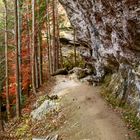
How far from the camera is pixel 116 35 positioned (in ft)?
51.6

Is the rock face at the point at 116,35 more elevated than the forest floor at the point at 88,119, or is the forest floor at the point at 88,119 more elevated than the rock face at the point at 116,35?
the rock face at the point at 116,35

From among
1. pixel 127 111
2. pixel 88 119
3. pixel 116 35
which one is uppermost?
pixel 116 35

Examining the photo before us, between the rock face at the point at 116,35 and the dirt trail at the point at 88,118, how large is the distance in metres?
1.32

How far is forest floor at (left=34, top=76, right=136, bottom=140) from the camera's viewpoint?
1462 cm

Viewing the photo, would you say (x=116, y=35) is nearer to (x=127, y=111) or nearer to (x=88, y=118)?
(x=127, y=111)

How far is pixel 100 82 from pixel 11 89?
8.43 metres

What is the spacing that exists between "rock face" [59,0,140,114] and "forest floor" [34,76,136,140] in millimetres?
1295

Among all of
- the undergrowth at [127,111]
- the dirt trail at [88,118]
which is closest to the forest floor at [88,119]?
the dirt trail at [88,118]

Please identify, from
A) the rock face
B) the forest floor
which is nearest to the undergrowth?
the forest floor

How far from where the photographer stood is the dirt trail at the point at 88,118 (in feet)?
48.1

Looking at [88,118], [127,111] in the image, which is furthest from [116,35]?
[88,118]

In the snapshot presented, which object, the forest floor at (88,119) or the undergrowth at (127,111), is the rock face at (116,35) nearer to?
the undergrowth at (127,111)

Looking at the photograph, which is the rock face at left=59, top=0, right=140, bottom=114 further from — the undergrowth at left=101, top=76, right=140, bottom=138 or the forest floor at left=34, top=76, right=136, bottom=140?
the forest floor at left=34, top=76, right=136, bottom=140

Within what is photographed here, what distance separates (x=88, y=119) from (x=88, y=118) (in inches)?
4.5
